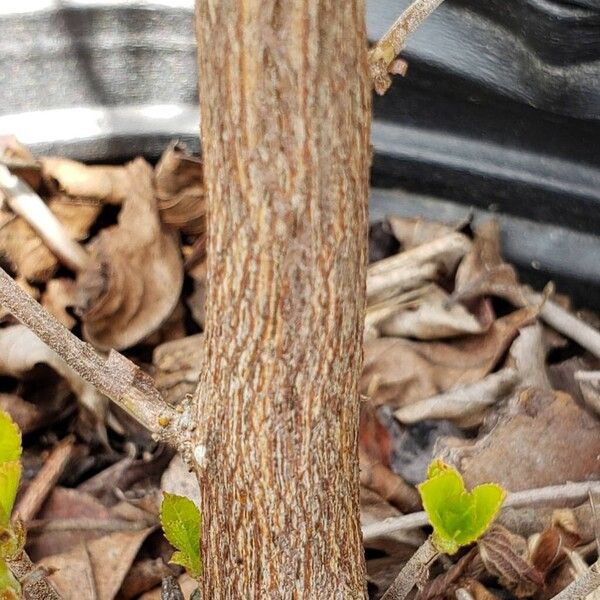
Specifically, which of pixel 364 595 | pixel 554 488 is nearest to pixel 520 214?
pixel 554 488

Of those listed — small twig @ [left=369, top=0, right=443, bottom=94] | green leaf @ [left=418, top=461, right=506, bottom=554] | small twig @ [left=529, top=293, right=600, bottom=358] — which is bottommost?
small twig @ [left=529, top=293, right=600, bottom=358]

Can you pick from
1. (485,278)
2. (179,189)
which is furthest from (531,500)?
(179,189)

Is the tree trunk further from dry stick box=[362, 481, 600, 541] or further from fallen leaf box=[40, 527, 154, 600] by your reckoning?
fallen leaf box=[40, 527, 154, 600]

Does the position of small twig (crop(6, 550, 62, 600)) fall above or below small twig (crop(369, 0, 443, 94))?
below

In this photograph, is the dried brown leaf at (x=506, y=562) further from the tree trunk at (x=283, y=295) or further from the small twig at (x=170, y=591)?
the small twig at (x=170, y=591)

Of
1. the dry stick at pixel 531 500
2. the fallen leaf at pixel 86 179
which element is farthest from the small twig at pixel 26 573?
the fallen leaf at pixel 86 179

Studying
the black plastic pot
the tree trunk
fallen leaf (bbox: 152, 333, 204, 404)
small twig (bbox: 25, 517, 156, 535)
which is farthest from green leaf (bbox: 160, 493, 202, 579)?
the black plastic pot

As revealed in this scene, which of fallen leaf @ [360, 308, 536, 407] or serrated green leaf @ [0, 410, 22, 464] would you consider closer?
serrated green leaf @ [0, 410, 22, 464]
